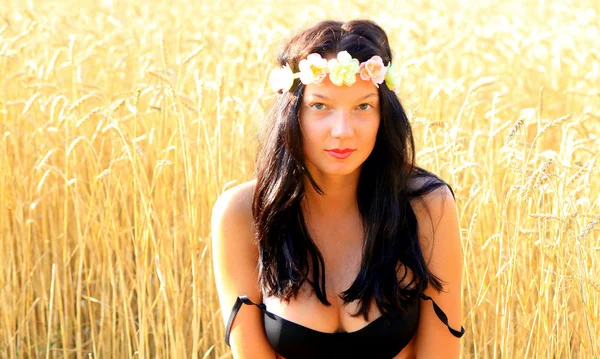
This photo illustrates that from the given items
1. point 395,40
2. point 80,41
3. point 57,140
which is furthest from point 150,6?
point 57,140

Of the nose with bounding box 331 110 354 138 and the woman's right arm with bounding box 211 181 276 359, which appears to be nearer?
the nose with bounding box 331 110 354 138

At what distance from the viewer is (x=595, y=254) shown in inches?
88.6

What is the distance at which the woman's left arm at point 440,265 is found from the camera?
6.78 ft

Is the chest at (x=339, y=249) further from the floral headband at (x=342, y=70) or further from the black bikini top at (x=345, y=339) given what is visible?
the floral headband at (x=342, y=70)

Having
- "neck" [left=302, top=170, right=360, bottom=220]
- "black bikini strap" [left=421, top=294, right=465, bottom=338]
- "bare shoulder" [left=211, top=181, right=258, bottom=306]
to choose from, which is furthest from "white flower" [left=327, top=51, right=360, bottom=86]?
"black bikini strap" [left=421, top=294, right=465, bottom=338]

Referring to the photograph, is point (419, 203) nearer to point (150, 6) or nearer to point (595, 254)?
point (595, 254)

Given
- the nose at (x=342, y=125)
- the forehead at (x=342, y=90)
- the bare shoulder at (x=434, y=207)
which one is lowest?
the bare shoulder at (x=434, y=207)

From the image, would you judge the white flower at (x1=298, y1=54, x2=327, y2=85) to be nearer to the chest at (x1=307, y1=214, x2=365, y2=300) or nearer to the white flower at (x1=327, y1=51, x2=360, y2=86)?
the white flower at (x1=327, y1=51, x2=360, y2=86)

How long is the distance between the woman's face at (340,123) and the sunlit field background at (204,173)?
312mm

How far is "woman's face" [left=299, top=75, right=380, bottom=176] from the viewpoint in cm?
194

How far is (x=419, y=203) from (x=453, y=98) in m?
1.49

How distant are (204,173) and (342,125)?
3.59 ft

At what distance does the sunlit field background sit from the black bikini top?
1.13 feet

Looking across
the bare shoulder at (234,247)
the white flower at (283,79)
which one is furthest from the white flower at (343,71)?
the bare shoulder at (234,247)
